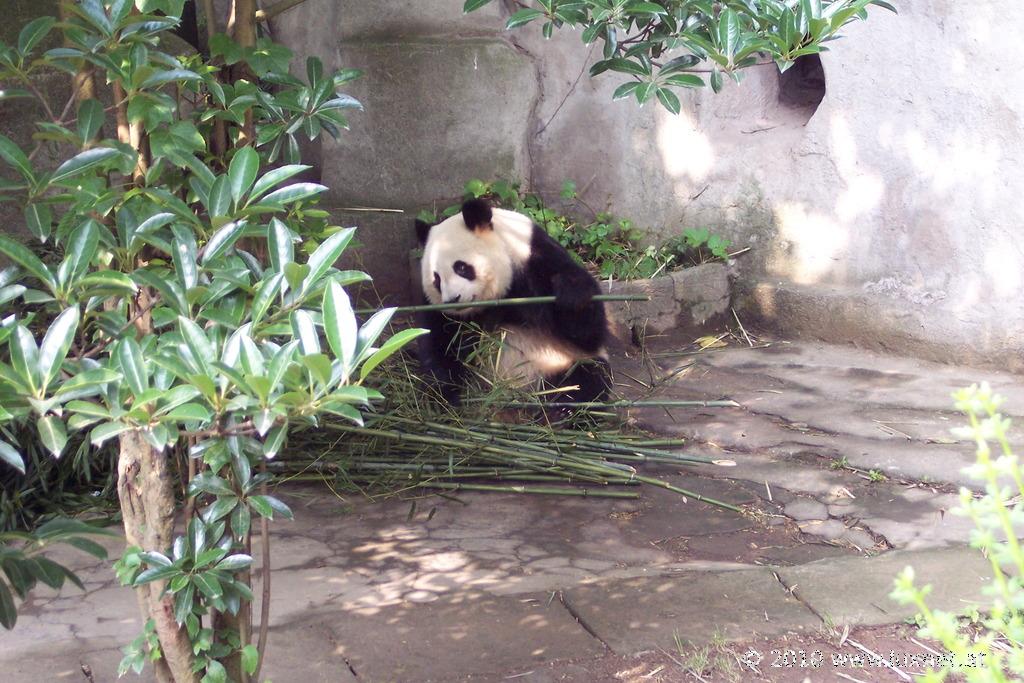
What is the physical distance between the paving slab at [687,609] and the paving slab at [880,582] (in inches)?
2.9

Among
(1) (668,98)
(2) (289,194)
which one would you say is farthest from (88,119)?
(1) (668,98)

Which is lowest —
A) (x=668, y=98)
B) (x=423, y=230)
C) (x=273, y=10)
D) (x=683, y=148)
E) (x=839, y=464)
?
(x=839, y=464)

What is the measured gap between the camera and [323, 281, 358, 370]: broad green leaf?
148 cm

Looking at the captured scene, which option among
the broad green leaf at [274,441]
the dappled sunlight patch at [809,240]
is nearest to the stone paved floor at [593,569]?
the broad green leaf at [274,441]

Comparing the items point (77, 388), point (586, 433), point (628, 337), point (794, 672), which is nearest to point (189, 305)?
point (77, 388)

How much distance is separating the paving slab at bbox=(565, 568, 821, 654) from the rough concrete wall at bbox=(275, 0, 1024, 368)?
3.05 meters

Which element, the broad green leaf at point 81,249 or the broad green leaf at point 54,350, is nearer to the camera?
the broad green leaf at point 54,350

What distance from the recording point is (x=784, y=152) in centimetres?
637

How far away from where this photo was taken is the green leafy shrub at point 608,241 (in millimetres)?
6410

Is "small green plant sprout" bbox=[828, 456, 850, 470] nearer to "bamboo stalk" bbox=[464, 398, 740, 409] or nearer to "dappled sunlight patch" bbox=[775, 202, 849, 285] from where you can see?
→ "bamboo stalk" bbox=[464, 398, 740, 409]

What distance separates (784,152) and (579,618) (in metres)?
4.16

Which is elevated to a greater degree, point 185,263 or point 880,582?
point 185,263

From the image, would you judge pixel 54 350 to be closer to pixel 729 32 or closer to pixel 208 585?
pixel 208 585

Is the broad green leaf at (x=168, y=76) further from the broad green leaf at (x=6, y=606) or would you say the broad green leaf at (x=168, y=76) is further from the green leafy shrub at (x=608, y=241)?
the green leafy shrub at (x=608, y=241)
